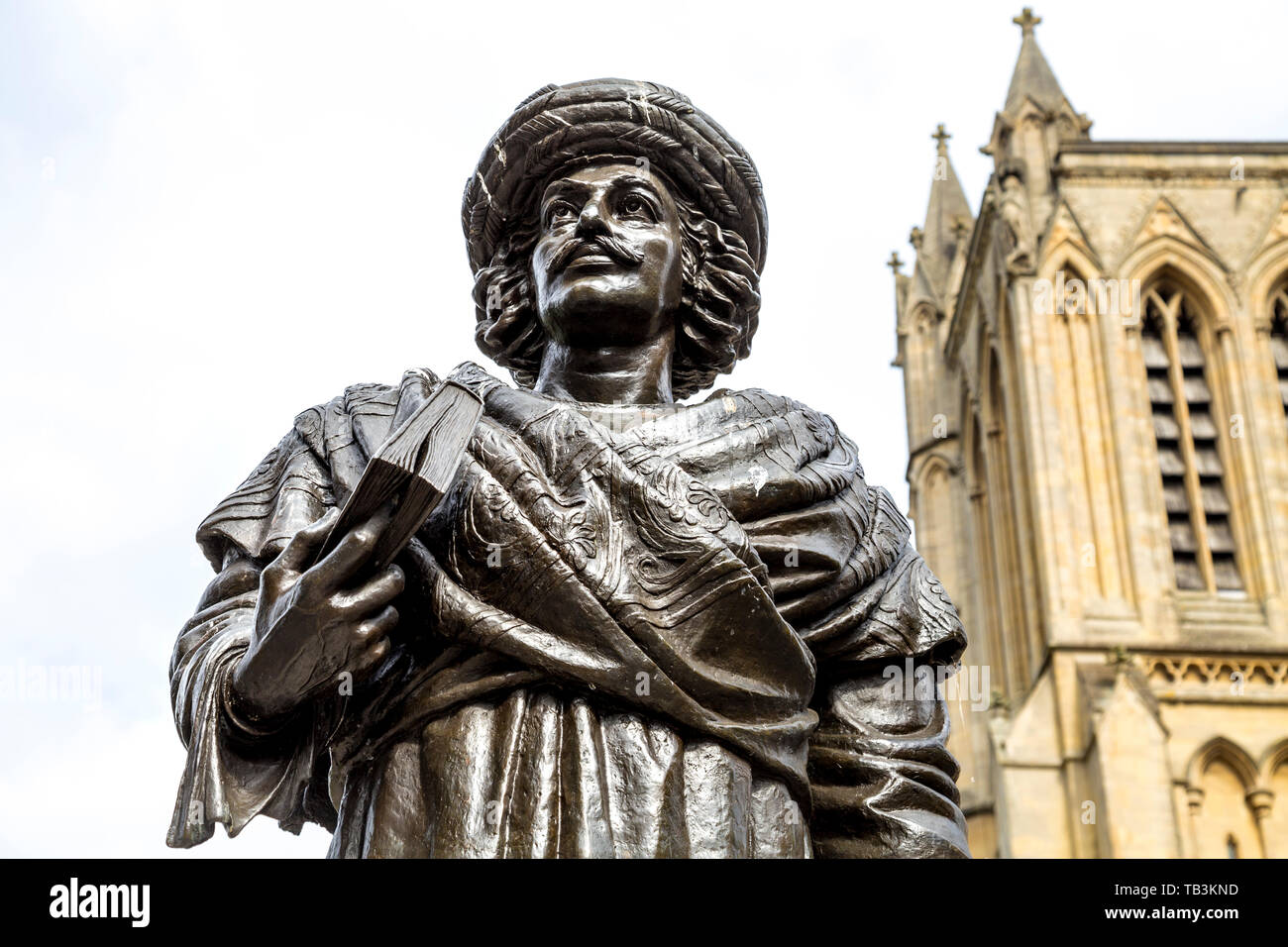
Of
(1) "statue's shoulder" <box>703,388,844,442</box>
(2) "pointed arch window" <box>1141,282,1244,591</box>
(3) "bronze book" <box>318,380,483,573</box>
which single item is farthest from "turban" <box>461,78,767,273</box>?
A: (2) "pointed arch window" <box>1141,282,1244,591</box>

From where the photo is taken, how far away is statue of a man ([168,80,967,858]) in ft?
9.86

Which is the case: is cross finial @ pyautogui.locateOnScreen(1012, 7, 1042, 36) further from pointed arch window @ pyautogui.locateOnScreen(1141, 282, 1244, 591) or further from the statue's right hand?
the statue's right hand

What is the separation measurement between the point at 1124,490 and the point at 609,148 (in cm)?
3550

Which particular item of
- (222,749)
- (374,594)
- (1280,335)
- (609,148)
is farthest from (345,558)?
(1280,335)

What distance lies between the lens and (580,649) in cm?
308

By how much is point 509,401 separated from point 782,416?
502 millimetres

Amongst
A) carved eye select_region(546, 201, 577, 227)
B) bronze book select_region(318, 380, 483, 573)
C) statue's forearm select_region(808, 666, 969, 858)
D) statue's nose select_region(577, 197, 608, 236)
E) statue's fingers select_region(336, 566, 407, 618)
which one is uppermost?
carved eye select_region(546, 201, 577, 227)

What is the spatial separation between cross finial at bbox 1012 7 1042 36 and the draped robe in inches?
1679

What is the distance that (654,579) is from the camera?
314 cm

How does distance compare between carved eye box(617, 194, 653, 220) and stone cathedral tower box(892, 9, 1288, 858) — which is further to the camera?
stone cathedral tower box(892, 9, 1288, 858)

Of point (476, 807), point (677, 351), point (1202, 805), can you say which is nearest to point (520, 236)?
point (677, 351)

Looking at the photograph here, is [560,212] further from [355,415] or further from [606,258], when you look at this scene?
[355,415]

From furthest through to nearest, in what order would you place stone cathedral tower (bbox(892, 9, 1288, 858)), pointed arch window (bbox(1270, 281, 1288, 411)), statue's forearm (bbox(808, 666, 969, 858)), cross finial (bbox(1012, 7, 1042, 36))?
1. cross finial (bbox(1012, 7, 1042, 36))
2. pointed arch window (bbox(1270, 281, 1288, 411))
3. stone cathedral tower (bbox(892, 9, 1288, 858))
4. statue's forearm (bbox(808, 666, 969, 858))

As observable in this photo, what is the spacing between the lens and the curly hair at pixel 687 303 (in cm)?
401
